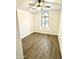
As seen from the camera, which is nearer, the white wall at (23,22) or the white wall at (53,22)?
the white wall at (23,22)

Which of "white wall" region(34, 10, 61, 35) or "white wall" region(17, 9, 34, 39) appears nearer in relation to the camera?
"white wall" region(17, 9, 34, 39)

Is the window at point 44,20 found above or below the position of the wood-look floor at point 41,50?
above

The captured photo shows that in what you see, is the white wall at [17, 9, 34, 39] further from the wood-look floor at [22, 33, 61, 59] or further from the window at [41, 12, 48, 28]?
the window at [41, 12, 48, 28]

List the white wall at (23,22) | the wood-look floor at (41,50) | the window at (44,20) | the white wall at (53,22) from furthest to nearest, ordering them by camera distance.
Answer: the window at (44,20), the white wall at (53,22), the white wall at (23,22), the wood-look floor at (41,50)

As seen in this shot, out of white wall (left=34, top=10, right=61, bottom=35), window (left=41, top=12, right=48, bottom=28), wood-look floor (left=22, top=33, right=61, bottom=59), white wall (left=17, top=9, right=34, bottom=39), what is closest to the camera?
wood-look floor (left=22, top=33, right=61, bottom=59)

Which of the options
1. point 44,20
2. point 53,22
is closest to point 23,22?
point 44,20

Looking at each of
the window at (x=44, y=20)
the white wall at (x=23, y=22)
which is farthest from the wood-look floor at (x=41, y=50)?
the window at (x=44, y=20)

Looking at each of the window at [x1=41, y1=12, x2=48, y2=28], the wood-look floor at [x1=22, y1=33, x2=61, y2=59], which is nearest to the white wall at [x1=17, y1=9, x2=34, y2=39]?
the wood-look floor at [x1=22, y1=33, x2=61, y2=59]

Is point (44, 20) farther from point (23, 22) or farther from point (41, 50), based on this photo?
point (41, 50)

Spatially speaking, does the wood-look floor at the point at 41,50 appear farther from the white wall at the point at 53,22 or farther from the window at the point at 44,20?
the window at the point at 44,20

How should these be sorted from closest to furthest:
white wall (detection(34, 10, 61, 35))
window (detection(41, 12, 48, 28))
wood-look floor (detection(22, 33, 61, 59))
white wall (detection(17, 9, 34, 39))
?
wood-look floor (detection(22, 33, 61, 59)) → white wall (detection(17, 9, 34, 39)) → white wall (detection(34, 10, 61, 35)) → window (detection(41, 12, 48, 28))

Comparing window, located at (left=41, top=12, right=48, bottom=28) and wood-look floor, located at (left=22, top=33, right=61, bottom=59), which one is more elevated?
window, located at (left=41, top=12, right=48, bottom=28)
